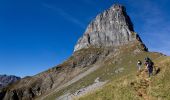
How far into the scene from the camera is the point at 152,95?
49.0m

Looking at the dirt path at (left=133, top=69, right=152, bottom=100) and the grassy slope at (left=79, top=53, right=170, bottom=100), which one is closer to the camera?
the grassy slope at (left=79, top=53, right=170, bottom=100)

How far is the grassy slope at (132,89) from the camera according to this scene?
48.9 m

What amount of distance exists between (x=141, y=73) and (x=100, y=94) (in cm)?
802

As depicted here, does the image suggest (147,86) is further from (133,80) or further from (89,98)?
(89,98)

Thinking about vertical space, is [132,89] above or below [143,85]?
below

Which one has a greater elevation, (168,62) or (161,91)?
(168,62)

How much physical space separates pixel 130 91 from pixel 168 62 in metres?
9.67

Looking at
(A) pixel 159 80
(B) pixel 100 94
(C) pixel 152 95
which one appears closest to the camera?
(C) pixel 152 95

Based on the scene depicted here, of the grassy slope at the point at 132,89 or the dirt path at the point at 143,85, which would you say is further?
the dirt path at the point at 143,85

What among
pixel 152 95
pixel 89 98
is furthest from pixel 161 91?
pixel 89 98

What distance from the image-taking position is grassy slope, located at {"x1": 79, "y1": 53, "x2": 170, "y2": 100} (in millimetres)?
48938

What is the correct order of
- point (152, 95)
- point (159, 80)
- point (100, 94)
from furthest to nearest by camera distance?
1. point (100, 94)
2. point (159, 80)
3. point (152, 95)

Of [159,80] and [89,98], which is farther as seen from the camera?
[89,98]

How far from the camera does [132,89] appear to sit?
52594mm
